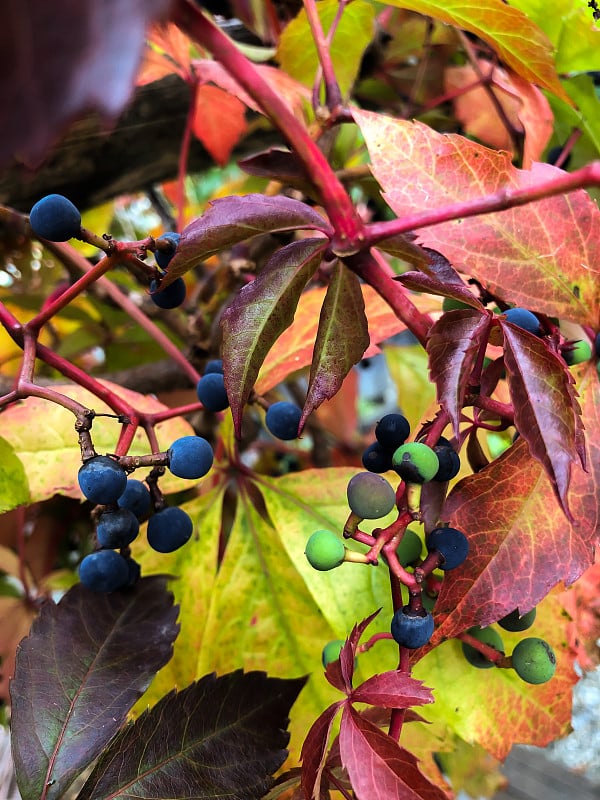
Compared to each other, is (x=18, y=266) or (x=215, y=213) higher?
(x=215, y=213)

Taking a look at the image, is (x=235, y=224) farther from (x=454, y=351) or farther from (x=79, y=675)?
(x=79, y=675)

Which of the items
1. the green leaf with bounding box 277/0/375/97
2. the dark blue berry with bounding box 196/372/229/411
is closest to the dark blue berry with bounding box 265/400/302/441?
the dark blue berry with bounding box 196/372/229/411

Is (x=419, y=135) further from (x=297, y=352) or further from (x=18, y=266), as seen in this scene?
(x=18, y=266)

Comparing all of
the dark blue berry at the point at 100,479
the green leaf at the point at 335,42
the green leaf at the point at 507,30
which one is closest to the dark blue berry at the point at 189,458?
the dark blue berry at the point at 100,479

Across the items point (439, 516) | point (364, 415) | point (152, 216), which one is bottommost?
point (364, 415)

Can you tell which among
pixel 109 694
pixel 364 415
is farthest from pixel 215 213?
pixel 364 415

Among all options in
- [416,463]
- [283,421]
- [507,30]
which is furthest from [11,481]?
[507,30]
